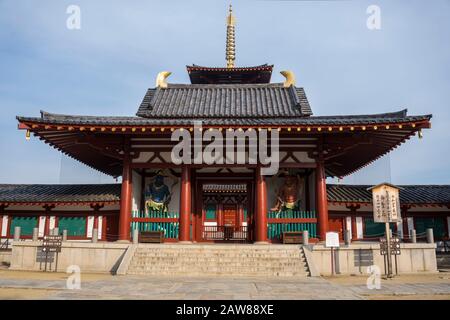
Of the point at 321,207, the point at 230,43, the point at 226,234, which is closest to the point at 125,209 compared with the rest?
the point at 321,207

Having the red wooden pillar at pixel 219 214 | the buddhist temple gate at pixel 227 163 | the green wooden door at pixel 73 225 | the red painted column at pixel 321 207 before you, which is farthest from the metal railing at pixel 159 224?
the red wooden pillar at pixel 219 214

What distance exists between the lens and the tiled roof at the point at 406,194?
18.7 m

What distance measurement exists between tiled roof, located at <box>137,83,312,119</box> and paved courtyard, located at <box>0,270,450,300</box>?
11201 millimetres

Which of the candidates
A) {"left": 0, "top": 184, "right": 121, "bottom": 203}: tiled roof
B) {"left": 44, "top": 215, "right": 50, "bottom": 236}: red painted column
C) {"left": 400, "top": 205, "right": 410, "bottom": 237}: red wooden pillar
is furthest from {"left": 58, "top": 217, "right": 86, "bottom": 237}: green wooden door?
{"left": 400, "top": 205, "right": 410, "bottom": 237}: red wooden pillar

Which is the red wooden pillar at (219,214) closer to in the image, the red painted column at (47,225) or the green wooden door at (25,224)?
the red painted column at (47,225)

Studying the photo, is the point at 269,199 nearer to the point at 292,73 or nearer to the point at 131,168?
the point at 131,168

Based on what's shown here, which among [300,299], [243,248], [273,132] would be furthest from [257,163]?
[300,299]

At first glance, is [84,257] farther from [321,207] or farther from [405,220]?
[405,220]

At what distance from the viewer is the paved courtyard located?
8258mm

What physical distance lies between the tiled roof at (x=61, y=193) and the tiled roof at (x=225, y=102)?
4.83 metres

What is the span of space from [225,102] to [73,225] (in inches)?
450

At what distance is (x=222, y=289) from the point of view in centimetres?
908

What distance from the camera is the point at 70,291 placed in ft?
29.0
